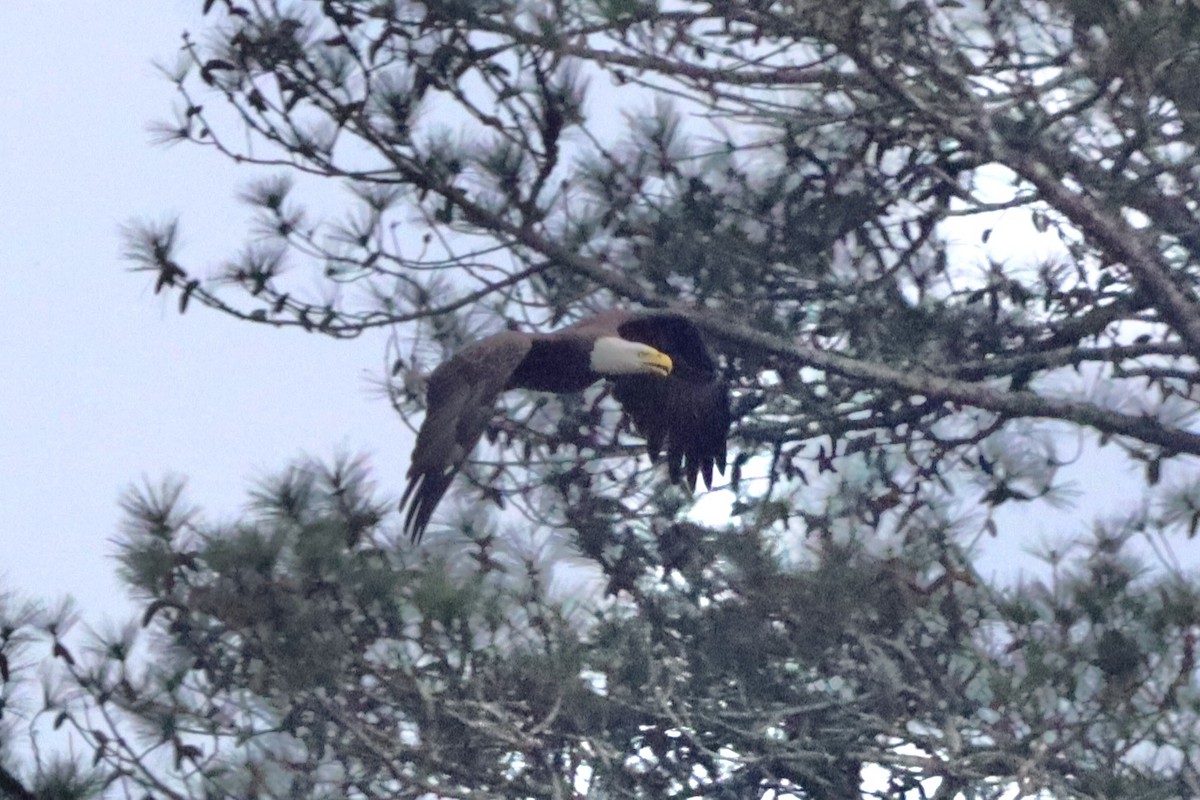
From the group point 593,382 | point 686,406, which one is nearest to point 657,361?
point 686,406

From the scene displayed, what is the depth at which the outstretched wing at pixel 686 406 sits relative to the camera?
378 cm

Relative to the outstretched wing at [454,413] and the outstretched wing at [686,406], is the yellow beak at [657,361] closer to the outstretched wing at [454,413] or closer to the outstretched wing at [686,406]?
the outstretched wing at [686,406]

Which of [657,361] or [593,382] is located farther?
[657,361]

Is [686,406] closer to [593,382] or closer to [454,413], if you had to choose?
[593,382]

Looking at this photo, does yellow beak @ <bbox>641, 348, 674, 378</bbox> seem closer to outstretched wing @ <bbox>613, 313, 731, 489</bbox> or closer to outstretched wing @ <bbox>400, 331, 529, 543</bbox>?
outstretched wing @ <bbox>613, 313, 731, 489</bbox>

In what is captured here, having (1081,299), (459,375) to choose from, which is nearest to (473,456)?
(459,375)

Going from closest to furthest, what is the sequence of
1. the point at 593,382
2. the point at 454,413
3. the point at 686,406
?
the point at 454,413
the point at 593,382
the point at 686,406

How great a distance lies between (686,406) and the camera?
3865 millimetres

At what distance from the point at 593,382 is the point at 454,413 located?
45cm

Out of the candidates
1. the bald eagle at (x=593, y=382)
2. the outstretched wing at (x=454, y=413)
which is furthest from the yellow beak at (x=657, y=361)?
the outstretched wing at (x=454, y=413)

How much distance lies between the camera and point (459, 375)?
3361 mm

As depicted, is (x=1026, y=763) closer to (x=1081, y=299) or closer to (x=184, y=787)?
(x=1081, y=299)

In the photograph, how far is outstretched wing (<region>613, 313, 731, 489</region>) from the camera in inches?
149

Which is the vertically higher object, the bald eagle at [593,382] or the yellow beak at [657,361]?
the yellow beak at [657,361]
